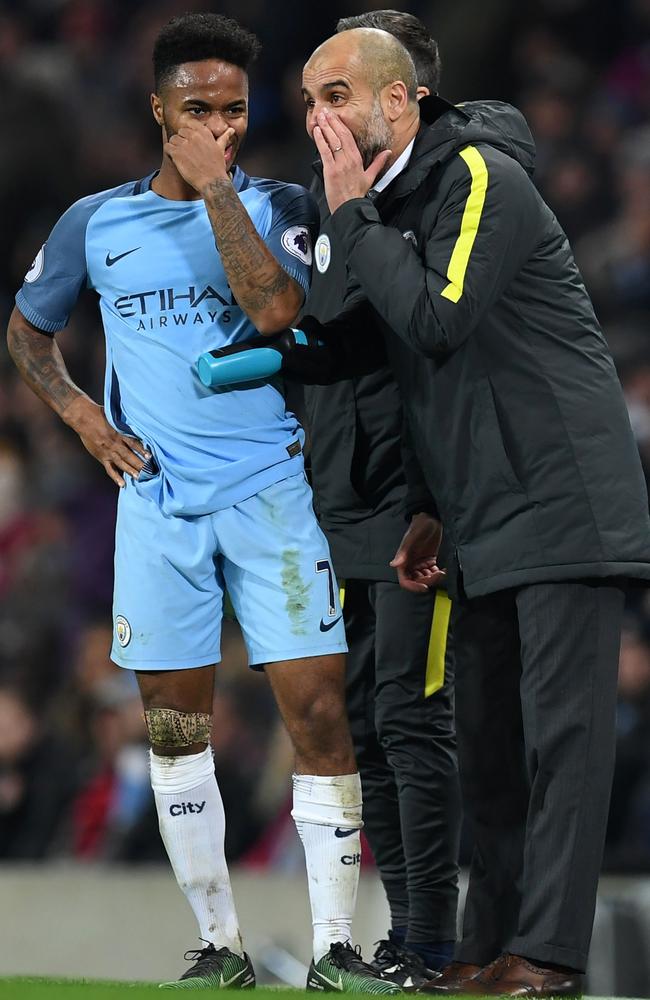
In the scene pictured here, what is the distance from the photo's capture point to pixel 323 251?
3.70m

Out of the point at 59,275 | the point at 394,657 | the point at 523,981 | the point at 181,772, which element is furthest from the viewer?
the point at 394,657

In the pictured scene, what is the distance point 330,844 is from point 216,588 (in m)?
0.57

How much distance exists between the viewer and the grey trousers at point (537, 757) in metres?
2.99

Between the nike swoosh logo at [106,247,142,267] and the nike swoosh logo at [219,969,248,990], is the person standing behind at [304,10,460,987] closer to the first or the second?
the nike swoosh logo at [219,969,248,990]

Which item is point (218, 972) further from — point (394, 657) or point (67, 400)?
point (67, 400)

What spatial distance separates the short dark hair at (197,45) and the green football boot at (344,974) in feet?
5.89

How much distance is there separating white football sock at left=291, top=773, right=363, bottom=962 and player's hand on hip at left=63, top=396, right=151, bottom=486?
745 millimetres

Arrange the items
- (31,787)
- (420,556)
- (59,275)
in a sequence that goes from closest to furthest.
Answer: (59,275) → (420,556) → (31,787)

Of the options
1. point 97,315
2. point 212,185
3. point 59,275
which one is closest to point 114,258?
point 59,275

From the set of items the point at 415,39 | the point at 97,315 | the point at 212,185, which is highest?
Answer: the point at 415,39

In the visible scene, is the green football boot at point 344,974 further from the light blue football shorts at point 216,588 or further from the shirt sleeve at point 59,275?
the shirt sleeve at point 59,275

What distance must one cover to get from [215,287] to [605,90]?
4.98 m

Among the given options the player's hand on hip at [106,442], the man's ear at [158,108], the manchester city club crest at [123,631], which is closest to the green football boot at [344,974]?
the manchester city club crest at [123,631]

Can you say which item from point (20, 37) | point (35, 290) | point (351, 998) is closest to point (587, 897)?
point (351, 998)
